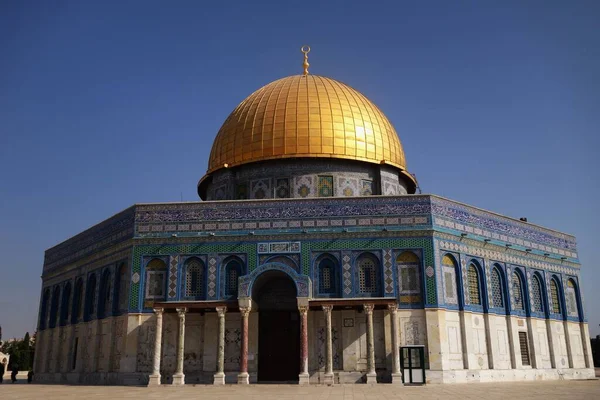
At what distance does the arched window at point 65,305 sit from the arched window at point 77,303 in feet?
2.42

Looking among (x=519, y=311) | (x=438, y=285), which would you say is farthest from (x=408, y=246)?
(x=519, y=311)

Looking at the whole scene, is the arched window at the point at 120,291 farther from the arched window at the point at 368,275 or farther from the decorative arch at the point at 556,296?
the decorative arch at the point at 556,296

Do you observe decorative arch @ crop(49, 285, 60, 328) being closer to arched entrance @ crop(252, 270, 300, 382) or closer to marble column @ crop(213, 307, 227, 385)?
marble column @ crop(213, 307, 227, 385)

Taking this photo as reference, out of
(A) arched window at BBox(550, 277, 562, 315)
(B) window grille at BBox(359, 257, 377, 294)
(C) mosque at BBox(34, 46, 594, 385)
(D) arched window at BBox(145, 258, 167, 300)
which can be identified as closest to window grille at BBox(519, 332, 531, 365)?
(C) mosque at BBox(34, 46, 594, 385)

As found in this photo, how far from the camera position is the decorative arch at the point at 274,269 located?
64.9 feet

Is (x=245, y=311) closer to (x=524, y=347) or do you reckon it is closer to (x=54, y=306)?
(x=524, y=347)

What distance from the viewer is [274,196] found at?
24.0 m

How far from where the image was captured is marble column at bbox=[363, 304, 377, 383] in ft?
62.4

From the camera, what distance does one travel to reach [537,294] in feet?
80.1

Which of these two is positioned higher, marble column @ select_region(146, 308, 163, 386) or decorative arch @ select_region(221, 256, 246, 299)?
decorative arch @ select_region(221, 256, 246, 299)

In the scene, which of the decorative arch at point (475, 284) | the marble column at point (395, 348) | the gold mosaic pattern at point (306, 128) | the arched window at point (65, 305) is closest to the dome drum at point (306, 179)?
the gold mosaic pattern at point (306, 128)

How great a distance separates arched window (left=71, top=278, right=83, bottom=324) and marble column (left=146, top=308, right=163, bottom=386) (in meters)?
6.88

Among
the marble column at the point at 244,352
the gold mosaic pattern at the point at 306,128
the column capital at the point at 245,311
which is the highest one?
the gold mosaic pattern at the point at 306,128

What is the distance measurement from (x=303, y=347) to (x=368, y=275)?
345 cm
